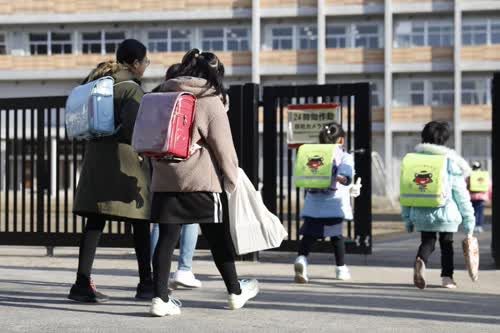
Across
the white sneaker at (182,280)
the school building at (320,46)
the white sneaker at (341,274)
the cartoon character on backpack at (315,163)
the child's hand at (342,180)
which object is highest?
the school building at (320,46)

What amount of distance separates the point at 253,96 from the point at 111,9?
41.3 meters

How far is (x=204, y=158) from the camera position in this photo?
6.53m

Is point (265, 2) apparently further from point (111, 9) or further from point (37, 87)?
point (37, 87)

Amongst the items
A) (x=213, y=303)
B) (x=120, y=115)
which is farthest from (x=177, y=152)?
(x=213, y=303)

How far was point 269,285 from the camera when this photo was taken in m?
8.75

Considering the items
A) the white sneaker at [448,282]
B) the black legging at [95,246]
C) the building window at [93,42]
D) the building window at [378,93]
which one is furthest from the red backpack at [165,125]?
the building window at [93,42]

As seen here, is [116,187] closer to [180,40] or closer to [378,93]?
[378,93]

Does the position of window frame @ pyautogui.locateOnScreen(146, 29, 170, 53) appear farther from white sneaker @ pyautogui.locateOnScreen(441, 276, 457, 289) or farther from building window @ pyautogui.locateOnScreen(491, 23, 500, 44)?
white sneaker @ pyautogui.locateOnScreen(441, 276, 457, 289)

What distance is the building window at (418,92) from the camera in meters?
49.9

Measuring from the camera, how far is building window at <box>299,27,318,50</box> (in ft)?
166

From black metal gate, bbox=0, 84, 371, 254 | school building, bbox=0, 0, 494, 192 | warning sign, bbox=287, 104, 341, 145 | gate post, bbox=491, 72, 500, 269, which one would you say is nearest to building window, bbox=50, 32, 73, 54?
school building, bbox=0, 0, 494, 192

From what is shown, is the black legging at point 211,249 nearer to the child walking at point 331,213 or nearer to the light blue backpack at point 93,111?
the light blue backpack at point 93,111

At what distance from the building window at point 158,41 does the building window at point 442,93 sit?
14207 millimetres

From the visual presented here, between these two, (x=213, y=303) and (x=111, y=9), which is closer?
(x=213, y=303)
